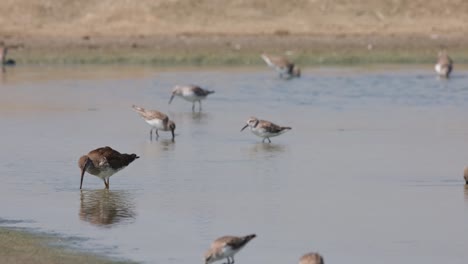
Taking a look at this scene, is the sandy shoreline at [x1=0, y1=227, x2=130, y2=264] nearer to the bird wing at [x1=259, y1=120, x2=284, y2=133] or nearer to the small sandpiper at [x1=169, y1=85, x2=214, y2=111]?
the bird wing at [x1=259, y1=120, x2=284, y2=133]

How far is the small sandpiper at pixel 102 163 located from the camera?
1362 cm

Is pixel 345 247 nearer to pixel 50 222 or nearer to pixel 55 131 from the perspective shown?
pixel 50 222

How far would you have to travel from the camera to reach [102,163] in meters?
13.7

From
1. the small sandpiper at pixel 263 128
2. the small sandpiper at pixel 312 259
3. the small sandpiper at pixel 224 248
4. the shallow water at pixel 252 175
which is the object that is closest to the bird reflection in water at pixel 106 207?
the shallow water at pixel 252 175

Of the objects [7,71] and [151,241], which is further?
[7,71]

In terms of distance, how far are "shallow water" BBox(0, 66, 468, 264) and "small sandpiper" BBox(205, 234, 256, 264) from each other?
17.2 inches

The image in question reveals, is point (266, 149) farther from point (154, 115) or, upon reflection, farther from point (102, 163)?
point (102, 163)

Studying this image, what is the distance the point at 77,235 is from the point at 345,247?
8.13ft

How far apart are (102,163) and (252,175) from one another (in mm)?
1999

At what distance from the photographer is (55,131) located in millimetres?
19406

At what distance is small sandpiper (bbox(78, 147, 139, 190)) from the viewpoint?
1362 cm

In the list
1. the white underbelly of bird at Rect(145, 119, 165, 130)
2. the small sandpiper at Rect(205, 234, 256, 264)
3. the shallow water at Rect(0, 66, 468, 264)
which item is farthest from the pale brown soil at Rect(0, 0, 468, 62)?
the small sandpiper at Rect(205, 234, 256, 264)

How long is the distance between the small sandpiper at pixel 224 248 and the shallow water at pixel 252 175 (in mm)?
437

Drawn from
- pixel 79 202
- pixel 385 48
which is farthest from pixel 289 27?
pixel 79 202
